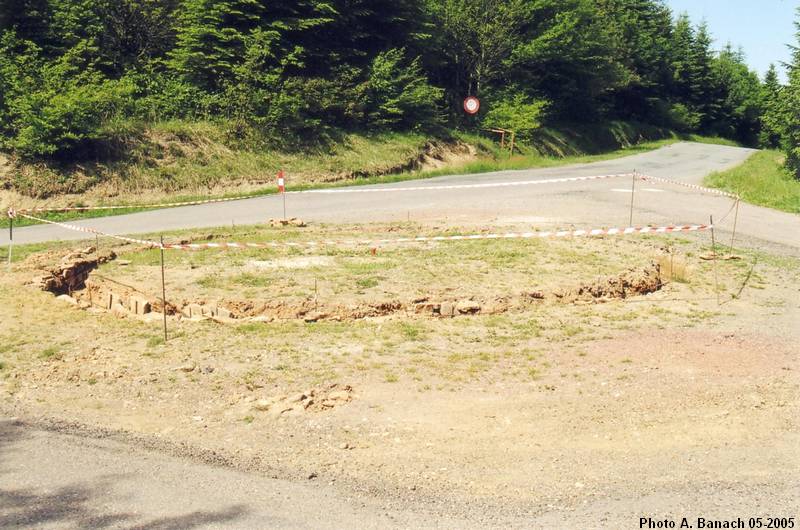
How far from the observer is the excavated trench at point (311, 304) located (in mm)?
11406

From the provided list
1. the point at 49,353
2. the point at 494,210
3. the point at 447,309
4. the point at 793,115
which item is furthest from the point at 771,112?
the point at 49,353

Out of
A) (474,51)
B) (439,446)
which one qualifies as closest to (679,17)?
(474,51)

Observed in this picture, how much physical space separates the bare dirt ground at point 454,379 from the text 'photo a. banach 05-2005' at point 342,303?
0.15ft

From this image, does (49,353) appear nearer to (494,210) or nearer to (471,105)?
(494,210)

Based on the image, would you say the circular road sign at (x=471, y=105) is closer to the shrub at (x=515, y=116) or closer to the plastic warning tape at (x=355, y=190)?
the shrub at (x=515, y=116)

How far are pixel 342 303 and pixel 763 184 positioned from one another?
75.3ft

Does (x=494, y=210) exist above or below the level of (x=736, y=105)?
below

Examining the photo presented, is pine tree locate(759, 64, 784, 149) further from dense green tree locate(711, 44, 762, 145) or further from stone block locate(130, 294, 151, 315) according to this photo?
stone block locate(130, 294, 151, 315)

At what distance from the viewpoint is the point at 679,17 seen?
72.6 metres

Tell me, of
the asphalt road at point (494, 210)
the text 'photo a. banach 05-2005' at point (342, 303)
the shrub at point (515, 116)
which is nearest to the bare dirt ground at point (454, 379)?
the text 'photo a. banach 05-2005' at point (342, 303)

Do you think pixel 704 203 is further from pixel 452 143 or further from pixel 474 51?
pixel 474 51

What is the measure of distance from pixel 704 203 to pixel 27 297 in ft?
67.8

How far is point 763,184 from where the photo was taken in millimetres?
27641

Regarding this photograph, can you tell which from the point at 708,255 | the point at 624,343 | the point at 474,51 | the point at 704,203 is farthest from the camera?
the point at 474,51
